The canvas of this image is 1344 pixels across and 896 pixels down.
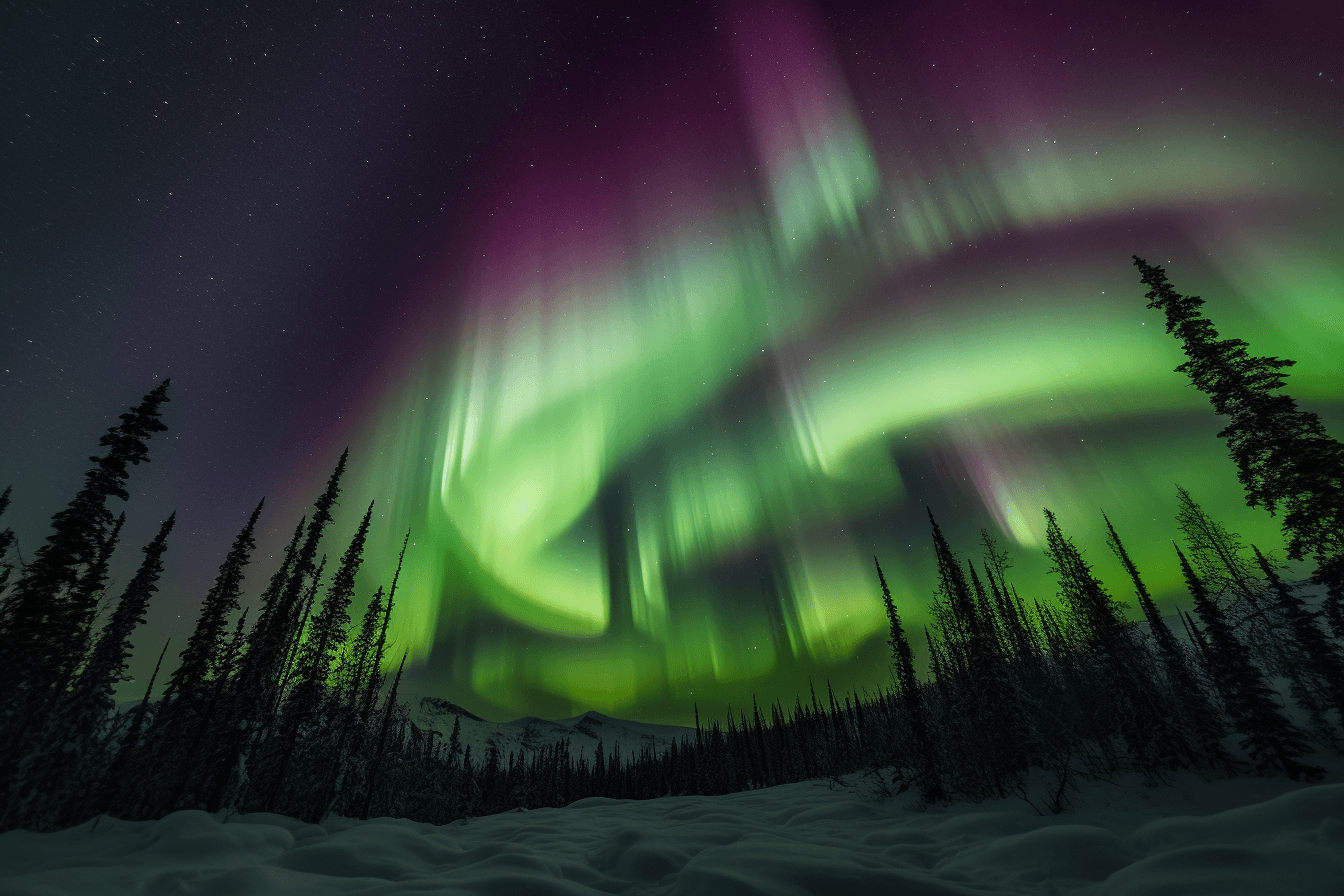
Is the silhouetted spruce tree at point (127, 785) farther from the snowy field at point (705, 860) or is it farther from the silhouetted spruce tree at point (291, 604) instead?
the snowy field at point (705, 860)

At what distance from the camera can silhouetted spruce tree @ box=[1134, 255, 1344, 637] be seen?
15.6 meters

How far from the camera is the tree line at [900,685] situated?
17.3 meters

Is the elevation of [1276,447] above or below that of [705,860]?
above

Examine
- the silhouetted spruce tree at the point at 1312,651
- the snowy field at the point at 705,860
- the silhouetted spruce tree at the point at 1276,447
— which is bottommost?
the snowy field at the point at 705,860

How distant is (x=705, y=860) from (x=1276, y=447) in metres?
24.1

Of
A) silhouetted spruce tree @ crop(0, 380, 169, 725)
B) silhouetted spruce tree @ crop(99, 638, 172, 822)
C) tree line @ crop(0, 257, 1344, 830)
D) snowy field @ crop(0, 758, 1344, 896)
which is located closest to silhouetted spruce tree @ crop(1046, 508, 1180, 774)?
tree line @ crop(0, 257, 1344, 830)

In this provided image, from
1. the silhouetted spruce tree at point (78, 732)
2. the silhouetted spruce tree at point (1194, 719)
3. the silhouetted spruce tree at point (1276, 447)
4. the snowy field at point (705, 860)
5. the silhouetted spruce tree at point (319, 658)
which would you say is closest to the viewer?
the snowy field at point (705, 860)

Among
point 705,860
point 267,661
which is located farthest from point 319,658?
point 705,860

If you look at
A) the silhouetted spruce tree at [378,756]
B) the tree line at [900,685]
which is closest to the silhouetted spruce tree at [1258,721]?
the tree line at [900,685]

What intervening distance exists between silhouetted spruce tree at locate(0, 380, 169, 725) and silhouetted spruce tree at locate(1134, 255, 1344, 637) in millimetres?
45992

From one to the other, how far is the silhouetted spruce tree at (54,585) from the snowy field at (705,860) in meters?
20.9

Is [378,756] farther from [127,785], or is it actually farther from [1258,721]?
[1258,721]

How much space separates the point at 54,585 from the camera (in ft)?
69.2

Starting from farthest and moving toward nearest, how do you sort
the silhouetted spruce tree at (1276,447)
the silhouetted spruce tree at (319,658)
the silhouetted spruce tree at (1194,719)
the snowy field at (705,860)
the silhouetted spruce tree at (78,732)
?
the silhouetted spruce tree at (319,658)
the silhouetted spruce tree at (78,732)
the silhouetted spruce tree at (1194,719)
the silhouetted spruce tree at (1276,447)
the snowy field at (705,860)
